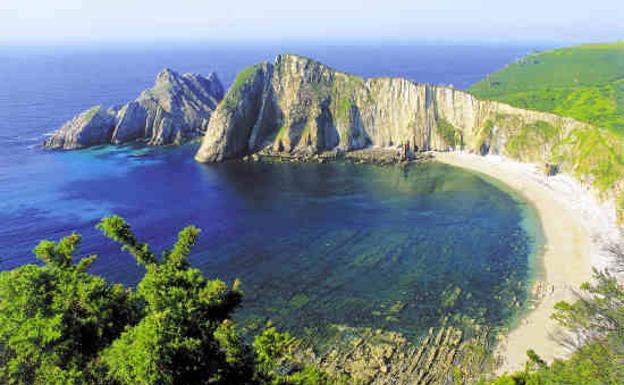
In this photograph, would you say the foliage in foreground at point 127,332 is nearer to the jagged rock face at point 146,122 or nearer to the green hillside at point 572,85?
the green hillside at point 572,85

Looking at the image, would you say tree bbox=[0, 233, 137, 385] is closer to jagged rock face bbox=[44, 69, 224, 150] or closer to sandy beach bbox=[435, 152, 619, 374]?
sandy beach bbox=[435, 152, 619, 374]

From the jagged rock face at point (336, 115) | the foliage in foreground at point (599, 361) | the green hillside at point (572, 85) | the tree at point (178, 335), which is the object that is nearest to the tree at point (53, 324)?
the tree at point (178, 335)

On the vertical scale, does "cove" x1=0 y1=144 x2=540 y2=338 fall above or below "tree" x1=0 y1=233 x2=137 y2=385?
below

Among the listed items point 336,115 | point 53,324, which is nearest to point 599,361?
point 53,324

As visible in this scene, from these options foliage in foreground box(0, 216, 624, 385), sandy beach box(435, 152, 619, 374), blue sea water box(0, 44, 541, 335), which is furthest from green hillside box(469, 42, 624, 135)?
foliage in foreground box(0, 216, 624, 385)

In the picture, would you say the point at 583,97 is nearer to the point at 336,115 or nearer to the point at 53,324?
the point at 336,115

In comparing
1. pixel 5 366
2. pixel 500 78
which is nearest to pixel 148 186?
pixel 5 366

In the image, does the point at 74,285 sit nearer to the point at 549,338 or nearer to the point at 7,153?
the point at 549,338
